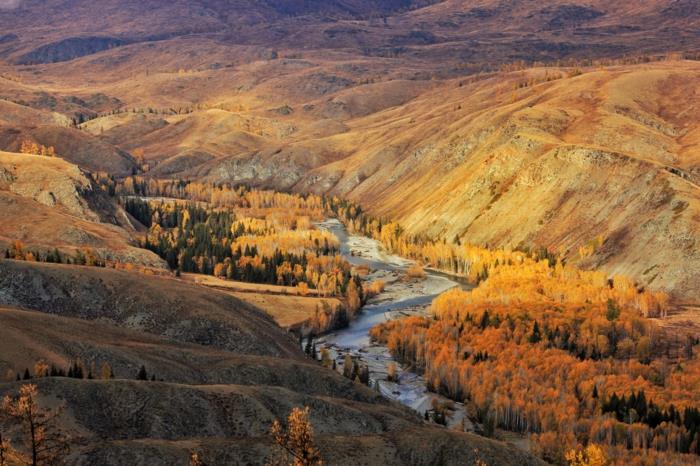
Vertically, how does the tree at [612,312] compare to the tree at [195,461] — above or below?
below

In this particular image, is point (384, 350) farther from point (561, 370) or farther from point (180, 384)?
point (180, 384)

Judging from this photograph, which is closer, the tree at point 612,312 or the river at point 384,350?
the river at point 384,350

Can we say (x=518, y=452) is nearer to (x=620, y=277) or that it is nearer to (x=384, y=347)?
(x=384, y=347)

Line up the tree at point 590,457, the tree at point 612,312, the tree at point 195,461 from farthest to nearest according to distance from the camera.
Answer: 1. the tree at point 612,312
2. the tree at point 590,457
3. the tree at point 195,461

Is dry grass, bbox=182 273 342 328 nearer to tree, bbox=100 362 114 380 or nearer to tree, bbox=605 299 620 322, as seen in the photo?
tree, bbox=605 299 620 322

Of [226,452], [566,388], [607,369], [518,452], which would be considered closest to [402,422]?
[518,452]

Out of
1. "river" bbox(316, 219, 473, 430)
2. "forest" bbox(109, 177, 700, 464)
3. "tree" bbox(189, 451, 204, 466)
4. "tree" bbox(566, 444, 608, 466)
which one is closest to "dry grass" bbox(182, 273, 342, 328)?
"river" bbox(316, 219, 473, 430)

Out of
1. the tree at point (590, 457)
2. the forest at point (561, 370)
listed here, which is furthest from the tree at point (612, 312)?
the tree at point (590, 457)

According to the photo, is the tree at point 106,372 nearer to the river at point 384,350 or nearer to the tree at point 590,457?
the river at point 384,350

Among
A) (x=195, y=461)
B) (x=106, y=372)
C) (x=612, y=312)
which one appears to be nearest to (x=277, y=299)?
(x=612, y=312)
